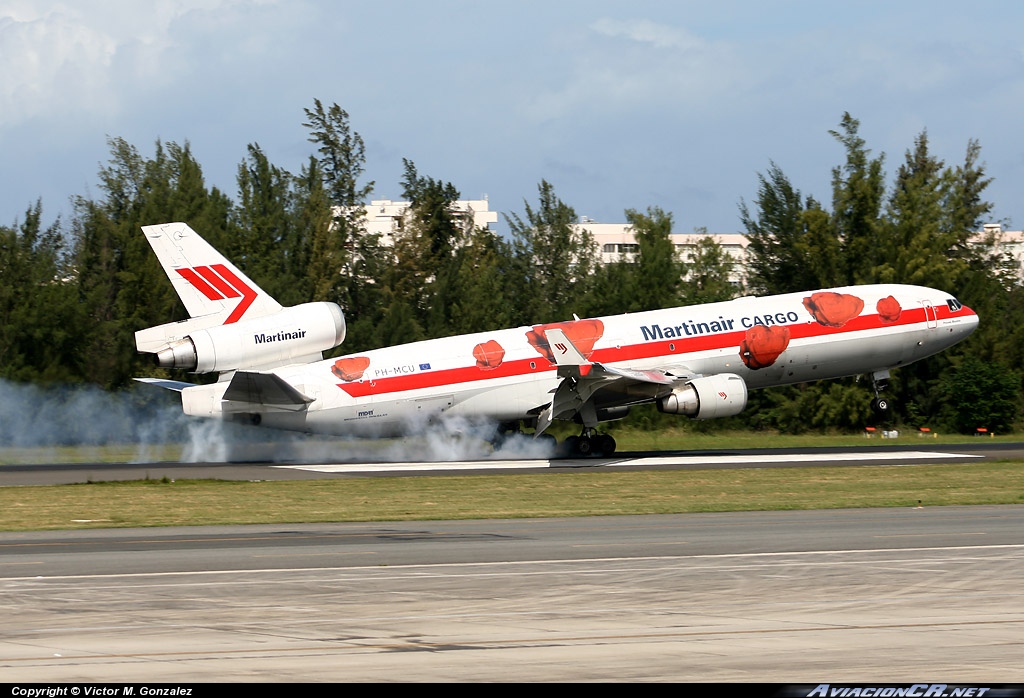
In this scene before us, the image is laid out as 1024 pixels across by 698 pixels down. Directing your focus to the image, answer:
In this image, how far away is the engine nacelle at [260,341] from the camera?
4047cm

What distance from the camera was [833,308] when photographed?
4506 cm

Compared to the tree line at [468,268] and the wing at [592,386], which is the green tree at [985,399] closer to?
the tree line at [468,268]

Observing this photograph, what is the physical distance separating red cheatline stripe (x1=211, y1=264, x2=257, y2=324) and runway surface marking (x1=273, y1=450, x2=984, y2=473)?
17.2 feet

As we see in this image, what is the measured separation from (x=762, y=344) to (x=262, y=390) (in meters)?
17.3

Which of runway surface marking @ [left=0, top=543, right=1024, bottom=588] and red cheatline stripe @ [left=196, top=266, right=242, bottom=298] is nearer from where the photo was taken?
runway surface marking @ [left=0, top=543, right=1024, bottom=588]

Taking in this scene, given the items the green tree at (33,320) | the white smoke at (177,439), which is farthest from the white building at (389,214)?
the white smoke at (177,439)

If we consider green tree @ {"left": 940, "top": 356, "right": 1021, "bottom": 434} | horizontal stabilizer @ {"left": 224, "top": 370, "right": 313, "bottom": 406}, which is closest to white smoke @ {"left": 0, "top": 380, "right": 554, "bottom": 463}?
horizontal stabilizer @ {"left": 224, "top": 370, "right": 313, "bottom": 406}

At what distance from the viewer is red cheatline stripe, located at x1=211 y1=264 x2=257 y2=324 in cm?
4191

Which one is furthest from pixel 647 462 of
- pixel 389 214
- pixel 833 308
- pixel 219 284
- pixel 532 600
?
pixel 389 214

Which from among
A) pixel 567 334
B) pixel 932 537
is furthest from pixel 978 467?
pixel 932 537

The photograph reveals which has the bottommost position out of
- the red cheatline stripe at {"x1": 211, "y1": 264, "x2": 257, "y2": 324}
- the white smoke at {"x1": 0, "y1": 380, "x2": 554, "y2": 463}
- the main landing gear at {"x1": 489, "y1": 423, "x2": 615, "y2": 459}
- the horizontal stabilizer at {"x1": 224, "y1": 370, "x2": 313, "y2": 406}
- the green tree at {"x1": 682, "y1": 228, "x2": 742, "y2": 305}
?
the main landing gear at {"x1": 489, "y1": 423, "x2": 615, "y2": 459}

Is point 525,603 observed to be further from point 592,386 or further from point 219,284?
point 219,284

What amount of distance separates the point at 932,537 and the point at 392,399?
23934 millimetres

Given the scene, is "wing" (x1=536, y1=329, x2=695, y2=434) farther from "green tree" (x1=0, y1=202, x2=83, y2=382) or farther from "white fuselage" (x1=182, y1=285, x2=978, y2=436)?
"green tree" (x1=0, y1=202, x2=83, y2=382)
